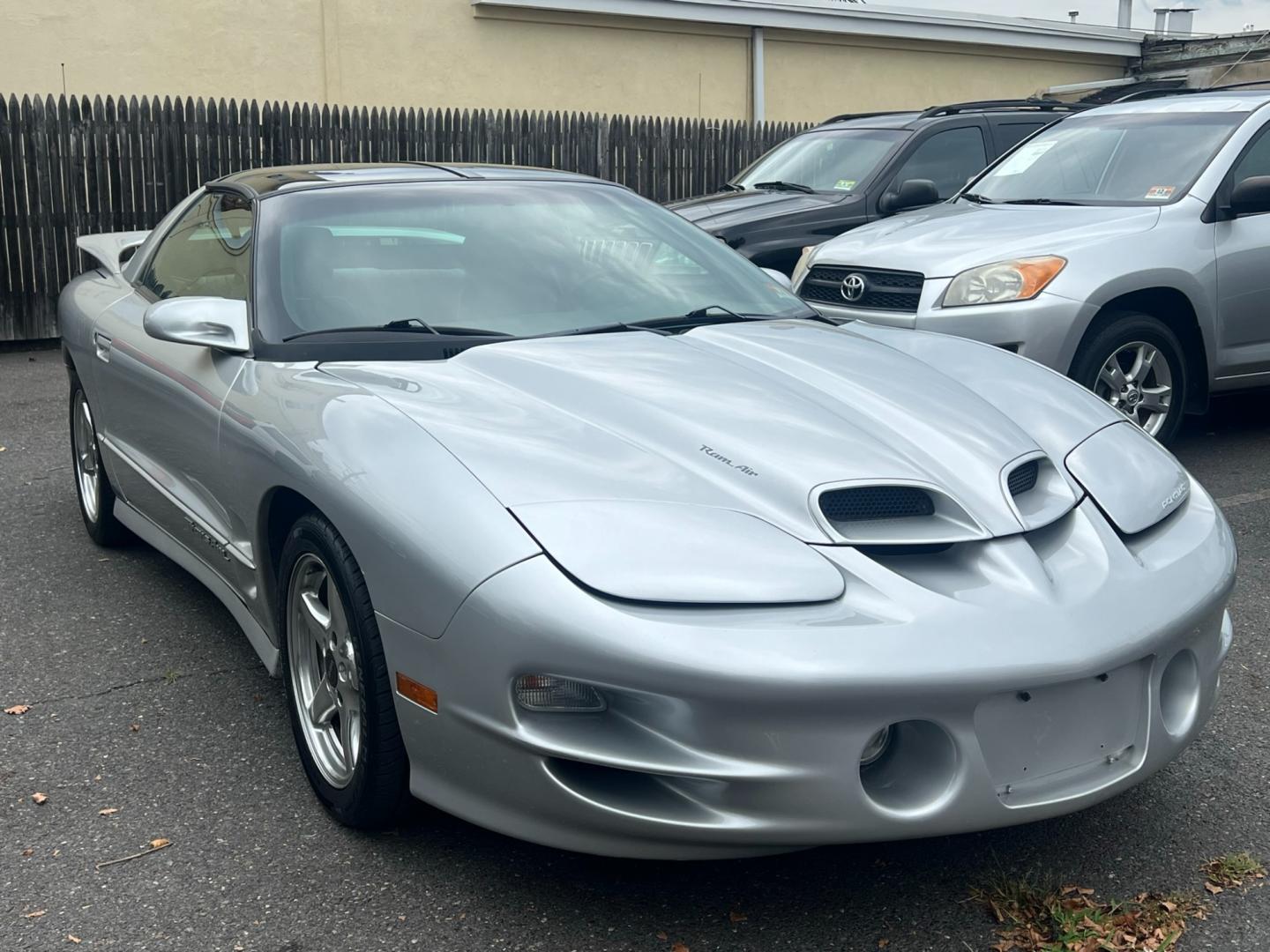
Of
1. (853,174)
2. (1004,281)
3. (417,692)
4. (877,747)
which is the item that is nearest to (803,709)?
(877,747)

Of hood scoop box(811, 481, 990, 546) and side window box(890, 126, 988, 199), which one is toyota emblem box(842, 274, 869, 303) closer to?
side window box(890, 126, 988, 199)

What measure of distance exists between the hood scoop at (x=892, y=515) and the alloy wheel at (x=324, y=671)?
1.00 metres

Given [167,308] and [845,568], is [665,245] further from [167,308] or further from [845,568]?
[845,568]

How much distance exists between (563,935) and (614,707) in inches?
19.9

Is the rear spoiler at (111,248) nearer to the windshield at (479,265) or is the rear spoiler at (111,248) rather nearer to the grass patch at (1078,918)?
the windshield at (479,265)

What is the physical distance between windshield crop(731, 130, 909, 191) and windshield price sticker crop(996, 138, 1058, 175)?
1672 millimetres

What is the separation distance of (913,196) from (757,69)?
873 cm

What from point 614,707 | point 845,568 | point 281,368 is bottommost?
point 614,707

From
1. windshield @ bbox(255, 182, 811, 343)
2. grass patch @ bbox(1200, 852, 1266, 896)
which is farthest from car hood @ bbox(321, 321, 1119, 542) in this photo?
grass patch @ bbox(1200, 852, 1266, 896)

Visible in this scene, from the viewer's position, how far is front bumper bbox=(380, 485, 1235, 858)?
7.25 feet

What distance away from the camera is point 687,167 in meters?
13.3

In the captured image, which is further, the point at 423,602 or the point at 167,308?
the point at 167,308

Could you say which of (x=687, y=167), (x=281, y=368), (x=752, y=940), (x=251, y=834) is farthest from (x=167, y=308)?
(x=687, y=167)

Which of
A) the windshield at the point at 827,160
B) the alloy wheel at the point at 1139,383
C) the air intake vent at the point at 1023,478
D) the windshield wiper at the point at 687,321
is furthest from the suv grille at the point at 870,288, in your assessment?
the air intake vent at the point at 1023,478
